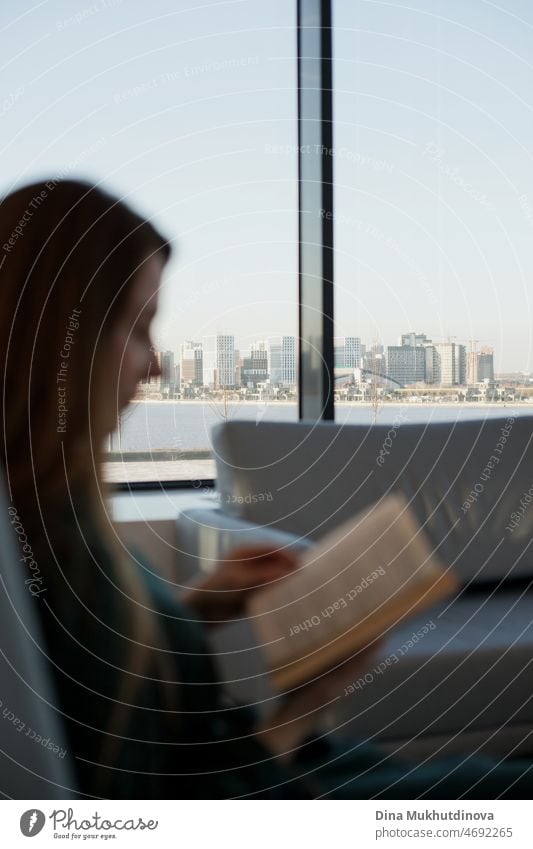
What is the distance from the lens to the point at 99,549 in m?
0.35

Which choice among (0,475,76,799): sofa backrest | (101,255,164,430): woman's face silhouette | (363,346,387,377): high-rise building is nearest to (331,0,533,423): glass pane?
(363,346,387,377): high-rise building

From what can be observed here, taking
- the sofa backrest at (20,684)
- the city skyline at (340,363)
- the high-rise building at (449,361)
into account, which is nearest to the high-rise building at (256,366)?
the city skyline at (340,363)

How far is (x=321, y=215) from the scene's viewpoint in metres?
0.60

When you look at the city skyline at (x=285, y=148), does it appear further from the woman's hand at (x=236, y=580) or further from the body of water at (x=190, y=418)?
the woman's hand at (x=236, y=580)

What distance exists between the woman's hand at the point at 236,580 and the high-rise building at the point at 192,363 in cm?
13

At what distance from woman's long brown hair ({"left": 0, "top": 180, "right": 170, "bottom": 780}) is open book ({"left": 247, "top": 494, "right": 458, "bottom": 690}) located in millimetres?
165

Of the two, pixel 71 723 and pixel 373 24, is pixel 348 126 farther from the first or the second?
pixel 71 723

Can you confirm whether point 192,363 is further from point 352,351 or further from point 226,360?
point 352,351

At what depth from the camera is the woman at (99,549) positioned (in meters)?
0.34

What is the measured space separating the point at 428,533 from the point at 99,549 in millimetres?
409

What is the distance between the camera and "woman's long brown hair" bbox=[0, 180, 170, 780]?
1.11 feet
